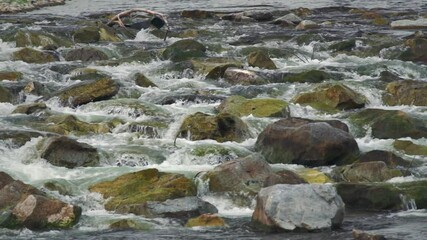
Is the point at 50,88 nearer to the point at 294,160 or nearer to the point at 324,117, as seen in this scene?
the point at 324,117

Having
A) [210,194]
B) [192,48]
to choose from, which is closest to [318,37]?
[192,48]

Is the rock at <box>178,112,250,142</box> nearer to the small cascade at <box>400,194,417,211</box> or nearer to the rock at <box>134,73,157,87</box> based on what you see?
the small cascade at <box>400,194,417,211</box>

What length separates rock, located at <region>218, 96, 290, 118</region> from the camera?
669 inches

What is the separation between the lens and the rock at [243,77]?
2027 cm

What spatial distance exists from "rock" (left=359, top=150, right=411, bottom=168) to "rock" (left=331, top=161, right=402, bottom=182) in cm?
53

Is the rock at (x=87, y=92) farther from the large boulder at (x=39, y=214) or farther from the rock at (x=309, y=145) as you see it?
the large boulder at (x=39, y=214)

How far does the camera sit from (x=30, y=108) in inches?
682

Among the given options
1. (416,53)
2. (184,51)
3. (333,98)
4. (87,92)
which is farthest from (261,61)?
(87,92)

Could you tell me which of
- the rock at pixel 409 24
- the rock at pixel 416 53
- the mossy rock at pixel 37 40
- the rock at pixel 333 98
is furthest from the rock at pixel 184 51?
the rock at pixel 409 24

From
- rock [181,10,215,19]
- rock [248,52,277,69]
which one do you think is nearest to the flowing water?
rock [248,52,277,69]

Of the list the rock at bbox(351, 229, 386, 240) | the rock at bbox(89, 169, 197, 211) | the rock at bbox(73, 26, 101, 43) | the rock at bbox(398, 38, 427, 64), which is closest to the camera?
the rock at bbox(351, 229, 386, 240)

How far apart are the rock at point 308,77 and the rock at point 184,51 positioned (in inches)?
146

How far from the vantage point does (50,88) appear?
65.7 feet

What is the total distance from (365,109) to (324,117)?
2.70ft
